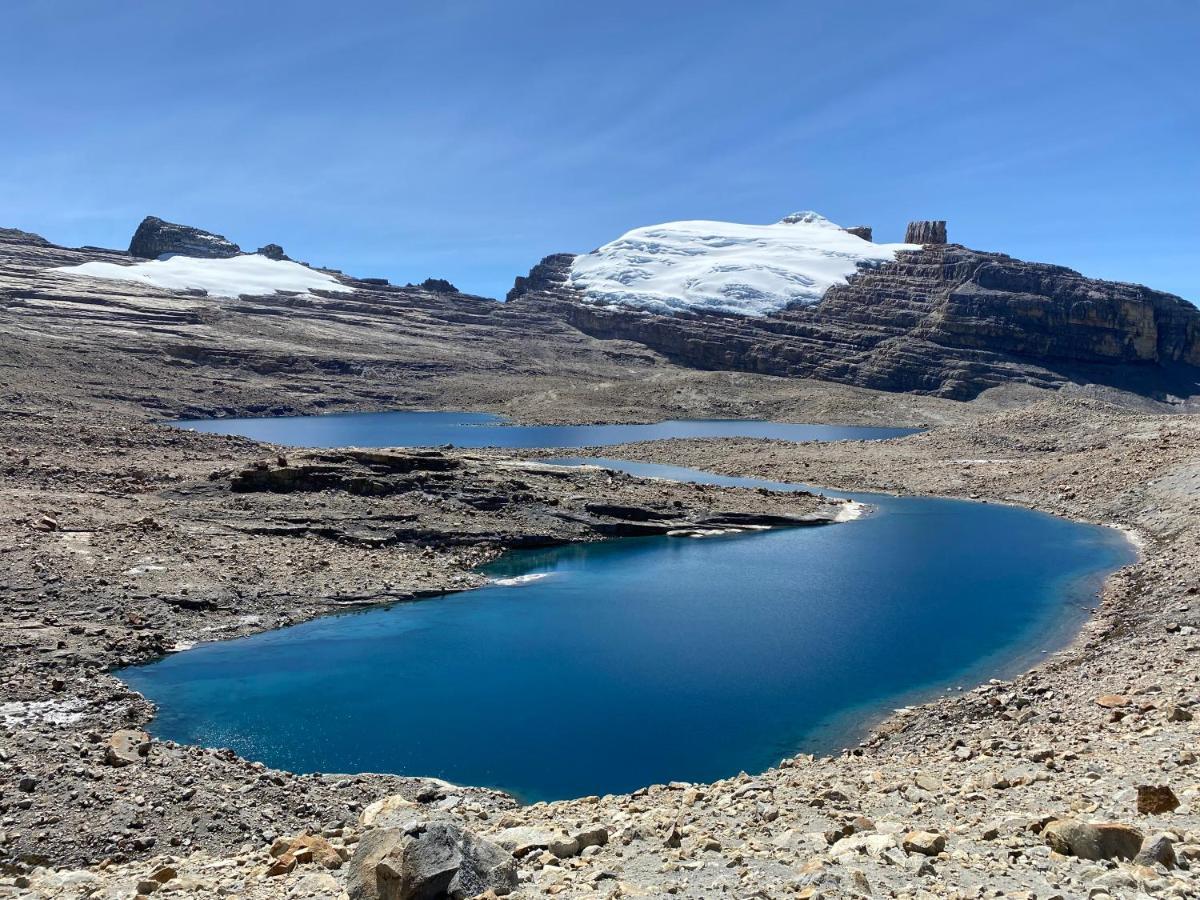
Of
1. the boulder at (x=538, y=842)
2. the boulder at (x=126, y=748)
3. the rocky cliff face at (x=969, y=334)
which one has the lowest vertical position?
the boulder at (x=126, y=748)

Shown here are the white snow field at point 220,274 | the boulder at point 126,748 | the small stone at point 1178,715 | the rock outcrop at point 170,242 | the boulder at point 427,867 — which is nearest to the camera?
the boulder at point 427,867

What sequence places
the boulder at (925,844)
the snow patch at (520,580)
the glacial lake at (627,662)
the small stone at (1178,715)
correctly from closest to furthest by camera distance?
the boulder at (925,844), the small stone at (1178,715), the glacial lake at (627,662), the snow patch at (520,580)

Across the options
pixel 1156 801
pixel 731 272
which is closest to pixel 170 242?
pixel 731 272

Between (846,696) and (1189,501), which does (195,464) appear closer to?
(846,696)

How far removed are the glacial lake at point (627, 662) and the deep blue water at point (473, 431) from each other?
1776 inches

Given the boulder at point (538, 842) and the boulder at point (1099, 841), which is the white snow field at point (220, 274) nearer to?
the boulder at point (538, 842)

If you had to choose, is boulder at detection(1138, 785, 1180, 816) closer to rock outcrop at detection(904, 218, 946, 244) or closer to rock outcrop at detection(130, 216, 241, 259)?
rock outcrop at detection(904, 218, 946, 244)

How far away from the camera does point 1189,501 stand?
42.0 m

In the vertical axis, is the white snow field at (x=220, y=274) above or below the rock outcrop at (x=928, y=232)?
below

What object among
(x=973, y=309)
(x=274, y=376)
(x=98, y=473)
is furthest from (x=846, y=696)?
(x=973, y=309)

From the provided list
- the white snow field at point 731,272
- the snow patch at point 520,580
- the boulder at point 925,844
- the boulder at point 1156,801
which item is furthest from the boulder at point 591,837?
the white snow field at point 731,272

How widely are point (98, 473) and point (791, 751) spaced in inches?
1320

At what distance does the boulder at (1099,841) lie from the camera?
→ 891 cm

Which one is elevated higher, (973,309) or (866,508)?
(973,309)
